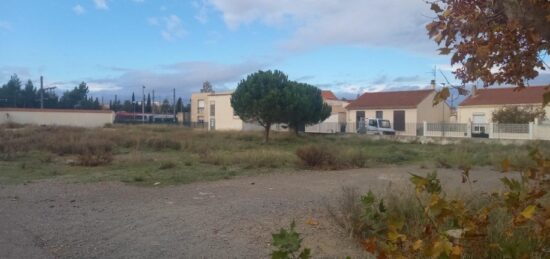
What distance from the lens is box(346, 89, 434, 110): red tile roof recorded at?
175 feet

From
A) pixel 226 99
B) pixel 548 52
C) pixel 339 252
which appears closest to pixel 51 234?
pixel 339 252

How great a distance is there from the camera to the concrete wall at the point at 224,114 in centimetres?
6088

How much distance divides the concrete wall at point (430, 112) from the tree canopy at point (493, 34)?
4918 cm

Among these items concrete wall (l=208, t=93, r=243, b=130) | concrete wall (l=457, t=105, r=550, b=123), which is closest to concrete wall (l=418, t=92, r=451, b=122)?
concrete wall (l=457, t=105, r=550, b=123)

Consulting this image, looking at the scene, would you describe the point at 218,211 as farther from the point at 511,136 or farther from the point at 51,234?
the point at 511,136

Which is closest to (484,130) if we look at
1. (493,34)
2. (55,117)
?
(493,34)

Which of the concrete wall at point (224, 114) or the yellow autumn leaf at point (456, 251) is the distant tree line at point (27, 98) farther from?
the yellow autumn leaf at point (456, 251)

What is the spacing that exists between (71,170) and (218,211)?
33.3ft

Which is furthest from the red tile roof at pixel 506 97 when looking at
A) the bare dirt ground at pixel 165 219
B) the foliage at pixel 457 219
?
the foliage at pixel 457 219

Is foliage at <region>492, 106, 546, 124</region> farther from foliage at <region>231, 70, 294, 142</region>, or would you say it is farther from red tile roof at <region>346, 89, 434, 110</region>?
foliage at <region>231, 70, 294, 142</region>

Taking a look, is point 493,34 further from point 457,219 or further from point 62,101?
point 62,101

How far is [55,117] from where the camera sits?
6475 cm

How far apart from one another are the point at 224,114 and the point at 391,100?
65.2 feet

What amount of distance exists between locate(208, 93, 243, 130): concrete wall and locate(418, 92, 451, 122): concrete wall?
66.7 feet
